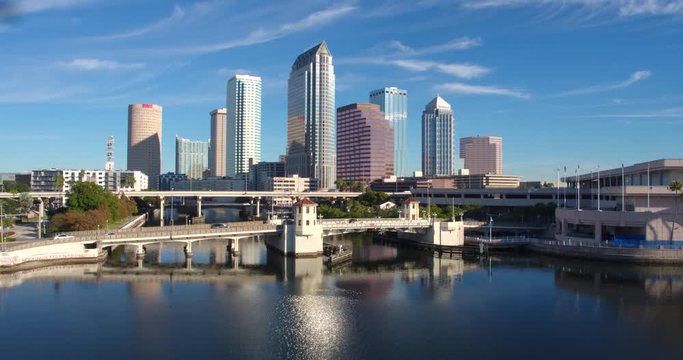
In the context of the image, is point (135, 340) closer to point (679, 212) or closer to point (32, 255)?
point (32, 255)

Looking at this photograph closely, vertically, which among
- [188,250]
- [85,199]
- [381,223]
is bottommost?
[188,250]

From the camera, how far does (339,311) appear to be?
1793 inches

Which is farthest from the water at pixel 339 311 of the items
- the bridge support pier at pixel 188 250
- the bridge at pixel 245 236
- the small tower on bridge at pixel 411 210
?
the small tower on bridge at pixel 411 210

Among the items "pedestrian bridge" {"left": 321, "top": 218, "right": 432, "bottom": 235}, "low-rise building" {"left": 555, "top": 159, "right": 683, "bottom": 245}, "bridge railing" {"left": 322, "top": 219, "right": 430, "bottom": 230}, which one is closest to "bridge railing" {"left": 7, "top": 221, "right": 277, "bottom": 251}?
"pedestrian bridge" {"left": 321, "top": 218, "right": 432, "bottom": 235}

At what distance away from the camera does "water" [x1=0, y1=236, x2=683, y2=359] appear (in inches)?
1420

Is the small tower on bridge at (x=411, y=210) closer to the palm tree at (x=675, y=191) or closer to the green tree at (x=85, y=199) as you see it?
the palm tree at (x=675, y=191)

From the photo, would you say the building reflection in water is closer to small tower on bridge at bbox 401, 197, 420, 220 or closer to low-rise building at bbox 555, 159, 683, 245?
low-rise building at bbox 555, 159, 683, 245

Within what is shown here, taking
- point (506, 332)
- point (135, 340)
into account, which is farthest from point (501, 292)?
point (135, 340)

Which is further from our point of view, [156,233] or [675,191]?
[675,191]

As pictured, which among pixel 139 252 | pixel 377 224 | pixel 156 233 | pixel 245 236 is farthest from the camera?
pixel 377 224

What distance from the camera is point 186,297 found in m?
49.8

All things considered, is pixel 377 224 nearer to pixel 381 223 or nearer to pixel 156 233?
pixel 381 223

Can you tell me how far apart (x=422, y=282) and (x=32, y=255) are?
4078 centimetres

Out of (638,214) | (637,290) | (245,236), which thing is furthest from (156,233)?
(638,214)
